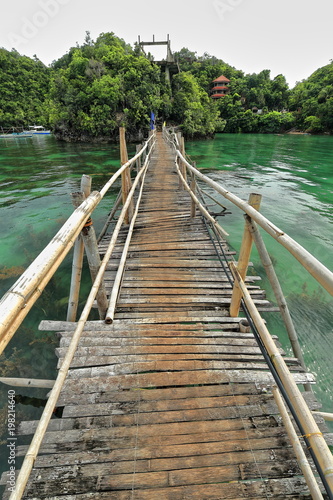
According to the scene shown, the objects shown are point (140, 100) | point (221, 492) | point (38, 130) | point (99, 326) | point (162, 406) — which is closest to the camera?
point (221, 492)

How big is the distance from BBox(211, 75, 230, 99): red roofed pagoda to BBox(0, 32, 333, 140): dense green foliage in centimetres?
223

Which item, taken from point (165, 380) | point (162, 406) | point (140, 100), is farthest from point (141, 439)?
point (140, 100)

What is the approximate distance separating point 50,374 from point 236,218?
7.45 metres

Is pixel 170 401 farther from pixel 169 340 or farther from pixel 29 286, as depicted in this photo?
pixel 29 286

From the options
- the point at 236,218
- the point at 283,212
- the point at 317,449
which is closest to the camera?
the point at 317,449

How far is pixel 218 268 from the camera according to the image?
3436 millimetres

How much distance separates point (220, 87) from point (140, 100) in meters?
34.5

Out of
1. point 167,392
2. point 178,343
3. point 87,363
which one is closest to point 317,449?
point 167,392

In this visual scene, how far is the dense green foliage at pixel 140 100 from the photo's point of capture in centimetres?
2270

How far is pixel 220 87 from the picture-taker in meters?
47.9

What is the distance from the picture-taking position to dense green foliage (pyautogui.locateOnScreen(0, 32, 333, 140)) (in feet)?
74.5

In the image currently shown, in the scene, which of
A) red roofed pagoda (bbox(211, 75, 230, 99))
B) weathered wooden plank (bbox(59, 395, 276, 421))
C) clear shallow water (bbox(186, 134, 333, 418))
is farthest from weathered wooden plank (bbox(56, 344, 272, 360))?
red roofed pagoda (bbox(211, 75, 230, 99))

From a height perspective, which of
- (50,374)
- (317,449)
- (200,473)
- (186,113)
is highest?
(186,113)

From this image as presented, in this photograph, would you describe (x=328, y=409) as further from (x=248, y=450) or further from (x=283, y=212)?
(x=283, y=212)
